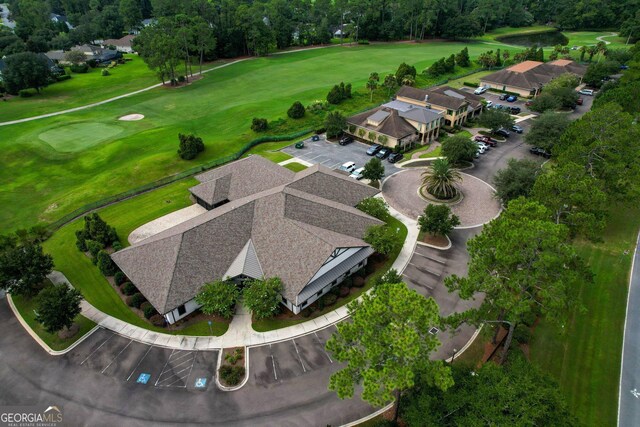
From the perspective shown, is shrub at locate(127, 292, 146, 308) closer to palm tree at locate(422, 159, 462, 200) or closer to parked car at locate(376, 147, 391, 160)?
palm tree at locate(422, 159, 462, 200)

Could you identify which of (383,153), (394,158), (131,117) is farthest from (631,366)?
(131,117)

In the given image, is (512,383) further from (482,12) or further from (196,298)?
(482,12)

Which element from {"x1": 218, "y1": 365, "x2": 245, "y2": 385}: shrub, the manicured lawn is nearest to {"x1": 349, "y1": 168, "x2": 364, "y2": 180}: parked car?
the manicured lawn

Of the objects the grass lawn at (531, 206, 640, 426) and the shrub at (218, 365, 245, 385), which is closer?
the grass lawn at (531, 206, 640, 426)

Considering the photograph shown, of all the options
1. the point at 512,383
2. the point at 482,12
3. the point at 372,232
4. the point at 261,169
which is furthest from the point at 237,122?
the point at 482,12

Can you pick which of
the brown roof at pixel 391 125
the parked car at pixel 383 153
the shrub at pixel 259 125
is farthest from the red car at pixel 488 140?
the shrub at pixel 259 125

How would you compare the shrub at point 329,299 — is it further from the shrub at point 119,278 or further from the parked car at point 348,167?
the parked car at point 348,167

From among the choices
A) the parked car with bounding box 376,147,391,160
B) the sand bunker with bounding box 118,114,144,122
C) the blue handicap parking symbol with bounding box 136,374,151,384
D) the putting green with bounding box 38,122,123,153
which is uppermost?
the sand bunker with bounding box 118,114,144,122
